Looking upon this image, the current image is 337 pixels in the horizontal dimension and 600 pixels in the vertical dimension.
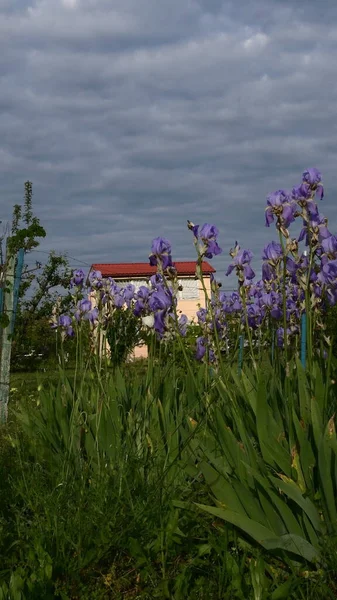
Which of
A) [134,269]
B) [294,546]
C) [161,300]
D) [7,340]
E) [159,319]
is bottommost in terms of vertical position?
[294,546]

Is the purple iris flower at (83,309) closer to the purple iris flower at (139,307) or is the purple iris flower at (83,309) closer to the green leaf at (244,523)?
the purple iris flower at (139,307)

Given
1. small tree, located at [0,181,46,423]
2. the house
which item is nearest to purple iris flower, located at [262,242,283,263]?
small tree, located at [0,181,46,423]

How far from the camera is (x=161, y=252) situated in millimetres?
3570

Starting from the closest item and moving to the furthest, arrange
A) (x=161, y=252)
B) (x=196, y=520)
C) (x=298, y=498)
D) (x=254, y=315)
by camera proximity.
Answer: (x=298, y=498) < (x=196, y=520) < (x=161, y=252) < (x=254, y=315)

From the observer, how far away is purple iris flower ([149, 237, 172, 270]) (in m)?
3.54

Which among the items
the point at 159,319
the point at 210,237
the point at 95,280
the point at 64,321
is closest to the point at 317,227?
the point at 210,237

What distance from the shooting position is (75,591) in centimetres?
259

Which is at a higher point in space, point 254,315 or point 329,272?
point 329,272

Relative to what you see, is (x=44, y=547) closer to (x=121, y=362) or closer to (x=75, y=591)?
(x=75, y=591)

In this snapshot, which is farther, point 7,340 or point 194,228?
point 7,340

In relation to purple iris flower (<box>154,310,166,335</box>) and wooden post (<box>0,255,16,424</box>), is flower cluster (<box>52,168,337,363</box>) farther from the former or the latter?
wooden post (<box>0,255,16,424</box>)

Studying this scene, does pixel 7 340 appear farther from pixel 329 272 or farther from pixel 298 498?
pixel 298 498

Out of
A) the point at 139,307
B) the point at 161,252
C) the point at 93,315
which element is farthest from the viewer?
the point at 93,315

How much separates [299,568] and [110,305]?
235cm
